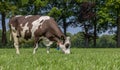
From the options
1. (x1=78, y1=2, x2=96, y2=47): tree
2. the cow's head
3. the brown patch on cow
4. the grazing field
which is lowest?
(x1=78, y1=2, x2=96, y2=47): tree

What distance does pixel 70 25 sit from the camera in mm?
73250

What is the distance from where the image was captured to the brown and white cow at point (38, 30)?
2386 cm

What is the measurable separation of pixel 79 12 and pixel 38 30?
46.1 metres

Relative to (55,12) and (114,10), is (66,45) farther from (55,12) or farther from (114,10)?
(114,10)

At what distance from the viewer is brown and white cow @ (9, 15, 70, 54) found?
939 inches

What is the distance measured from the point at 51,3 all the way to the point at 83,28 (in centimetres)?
774

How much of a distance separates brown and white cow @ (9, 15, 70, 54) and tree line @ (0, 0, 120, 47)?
112 feet

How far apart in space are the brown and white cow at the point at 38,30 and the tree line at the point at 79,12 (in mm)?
34166

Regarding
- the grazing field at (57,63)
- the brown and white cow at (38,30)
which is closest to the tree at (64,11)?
the brown and white cow at (38,30)

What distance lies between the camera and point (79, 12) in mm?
69438

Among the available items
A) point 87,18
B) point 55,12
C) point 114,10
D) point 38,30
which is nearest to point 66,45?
point 38,30

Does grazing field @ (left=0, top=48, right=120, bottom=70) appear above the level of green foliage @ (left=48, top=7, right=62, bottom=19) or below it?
above

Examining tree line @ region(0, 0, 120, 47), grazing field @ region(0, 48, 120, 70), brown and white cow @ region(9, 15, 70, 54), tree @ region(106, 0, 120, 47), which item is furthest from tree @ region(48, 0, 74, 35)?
grazing field @ region(0, 48, 120, 70)

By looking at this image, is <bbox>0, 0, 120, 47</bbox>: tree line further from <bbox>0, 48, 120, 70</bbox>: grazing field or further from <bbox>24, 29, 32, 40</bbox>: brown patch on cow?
<bbox>0, 48, 120, 70</bbox>: grazing field
